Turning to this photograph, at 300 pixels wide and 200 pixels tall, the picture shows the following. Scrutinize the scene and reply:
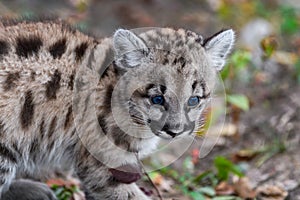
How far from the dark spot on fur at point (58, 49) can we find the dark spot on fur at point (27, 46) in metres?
0.10

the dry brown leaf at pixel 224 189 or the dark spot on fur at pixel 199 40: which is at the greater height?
the dark spot on fur at pixel 199 40

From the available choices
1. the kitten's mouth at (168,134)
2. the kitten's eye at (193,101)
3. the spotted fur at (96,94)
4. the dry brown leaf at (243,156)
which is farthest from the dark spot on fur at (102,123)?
the dry brown leaf at (243,156)

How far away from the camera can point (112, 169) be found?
18.3 feet

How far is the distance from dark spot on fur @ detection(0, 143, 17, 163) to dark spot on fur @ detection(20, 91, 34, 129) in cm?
21

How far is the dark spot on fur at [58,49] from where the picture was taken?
18.3 ft

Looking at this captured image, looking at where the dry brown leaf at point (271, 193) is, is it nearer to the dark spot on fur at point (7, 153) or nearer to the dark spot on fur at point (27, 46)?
the dark spot on fur at point (7, 153)

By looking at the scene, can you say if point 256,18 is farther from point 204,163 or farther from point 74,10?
point 204,163

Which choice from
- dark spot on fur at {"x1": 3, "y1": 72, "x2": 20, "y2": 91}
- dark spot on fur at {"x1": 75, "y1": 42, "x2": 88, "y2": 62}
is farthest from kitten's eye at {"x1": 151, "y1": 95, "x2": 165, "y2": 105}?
dark spot on fur at {"x1": 3, "y1": 72, "x2": 20, "y2": 91}

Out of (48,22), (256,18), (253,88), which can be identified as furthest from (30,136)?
(256,18)

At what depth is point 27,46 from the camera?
5.54 meters

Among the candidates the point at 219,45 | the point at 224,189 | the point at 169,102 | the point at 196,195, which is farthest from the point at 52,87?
the point at 224,189

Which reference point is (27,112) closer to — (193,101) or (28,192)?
(28,192)

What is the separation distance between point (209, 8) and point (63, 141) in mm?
7042

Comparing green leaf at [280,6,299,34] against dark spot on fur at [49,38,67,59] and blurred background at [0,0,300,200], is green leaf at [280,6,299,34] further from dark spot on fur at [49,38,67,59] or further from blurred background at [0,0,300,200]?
dark spot on fur at [49,38,67,59]
